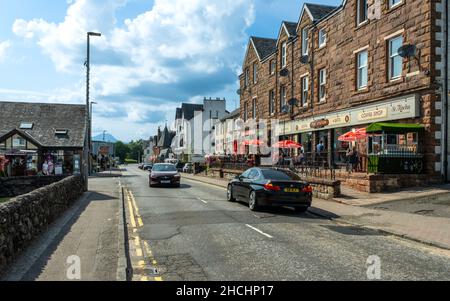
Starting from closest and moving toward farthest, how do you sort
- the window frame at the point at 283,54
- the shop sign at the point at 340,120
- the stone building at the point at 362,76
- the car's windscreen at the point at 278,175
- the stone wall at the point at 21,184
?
the car's windscreen at the point at 278,175
the stone building at the point at 362,76
the stone wall at the point at 21,184
the shop sign at the point at 340,120
the window frame at the point at 283,54

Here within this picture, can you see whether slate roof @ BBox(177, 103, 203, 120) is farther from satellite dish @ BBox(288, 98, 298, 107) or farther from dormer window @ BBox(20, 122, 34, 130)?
satellite dish @ BBox(288, 98, 298, 107)

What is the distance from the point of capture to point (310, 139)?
30.4 meters

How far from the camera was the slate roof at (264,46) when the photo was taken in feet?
133

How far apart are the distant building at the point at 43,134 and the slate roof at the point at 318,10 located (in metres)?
22.6

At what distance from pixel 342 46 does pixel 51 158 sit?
3076 cm

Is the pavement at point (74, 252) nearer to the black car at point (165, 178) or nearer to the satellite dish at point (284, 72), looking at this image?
the black car at point (165, 178)

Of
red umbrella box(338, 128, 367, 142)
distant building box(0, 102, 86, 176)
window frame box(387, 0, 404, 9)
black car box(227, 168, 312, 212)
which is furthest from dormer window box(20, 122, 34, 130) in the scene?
window frame box(387, 0, 404, 9)

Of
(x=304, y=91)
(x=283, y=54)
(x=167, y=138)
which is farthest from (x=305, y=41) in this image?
(x=167, y=138)

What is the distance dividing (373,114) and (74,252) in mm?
18066

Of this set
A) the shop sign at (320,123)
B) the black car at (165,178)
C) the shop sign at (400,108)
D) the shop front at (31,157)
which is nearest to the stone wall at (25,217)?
the black car at (165,178)

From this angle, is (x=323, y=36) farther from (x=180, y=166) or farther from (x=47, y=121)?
(x=180, y=166)

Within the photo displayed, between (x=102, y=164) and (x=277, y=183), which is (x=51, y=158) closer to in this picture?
(x=102, y=164)

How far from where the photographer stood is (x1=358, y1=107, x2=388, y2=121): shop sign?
69.8 feet
